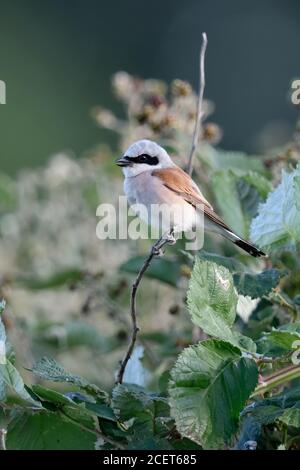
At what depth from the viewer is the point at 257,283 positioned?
1.77 m

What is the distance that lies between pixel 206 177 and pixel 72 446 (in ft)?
4.07

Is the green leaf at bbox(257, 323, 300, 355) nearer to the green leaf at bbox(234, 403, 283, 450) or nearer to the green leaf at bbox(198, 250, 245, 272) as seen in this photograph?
the green leaf at bbox(234, 403, 283, 450)

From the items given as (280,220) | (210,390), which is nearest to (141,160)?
(280,220)

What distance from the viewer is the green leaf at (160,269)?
2.39 meters

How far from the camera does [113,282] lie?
3.03 metres

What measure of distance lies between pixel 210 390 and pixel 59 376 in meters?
0.24

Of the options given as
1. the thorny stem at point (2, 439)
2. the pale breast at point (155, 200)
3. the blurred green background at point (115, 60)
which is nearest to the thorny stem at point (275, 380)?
the thorny stem at point (2, 439)

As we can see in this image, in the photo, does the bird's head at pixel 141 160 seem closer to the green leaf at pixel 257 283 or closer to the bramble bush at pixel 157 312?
the bramble bush at pixel 157 312

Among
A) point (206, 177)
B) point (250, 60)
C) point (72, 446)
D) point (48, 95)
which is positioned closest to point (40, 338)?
point (206, 177)

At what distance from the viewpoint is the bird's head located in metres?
2.52

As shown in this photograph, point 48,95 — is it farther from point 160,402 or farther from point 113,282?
point 160,402

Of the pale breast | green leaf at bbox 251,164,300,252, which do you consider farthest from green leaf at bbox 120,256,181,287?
green leaf at bbox 251,164,300,252

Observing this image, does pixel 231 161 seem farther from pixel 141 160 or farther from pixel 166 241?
pixel 166 241

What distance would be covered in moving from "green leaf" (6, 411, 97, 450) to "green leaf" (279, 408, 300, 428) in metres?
0.28
